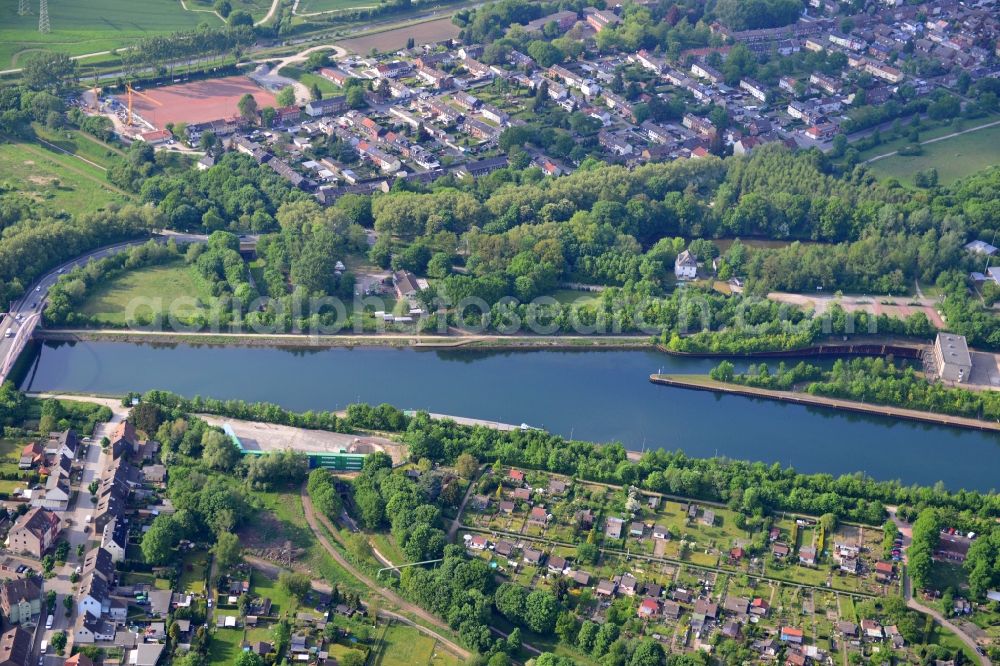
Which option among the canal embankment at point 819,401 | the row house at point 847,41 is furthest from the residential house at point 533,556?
the row house at point 847,41

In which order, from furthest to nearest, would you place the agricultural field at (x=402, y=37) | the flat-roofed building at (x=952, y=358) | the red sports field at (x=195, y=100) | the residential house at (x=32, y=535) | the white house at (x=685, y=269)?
1. the agricultural field at (x=402, y=37)
2. the red sports field at (x=195, y=100)
3. the white house at (x=685, y=269)
4. the flat-roofed building at (x=952, y=358)
5. the residential house at (x=32, y=535)

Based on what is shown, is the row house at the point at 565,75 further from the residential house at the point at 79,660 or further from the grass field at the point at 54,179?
the residential house at the point at 79,660

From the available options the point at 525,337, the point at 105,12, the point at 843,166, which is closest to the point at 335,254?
the point at 525,337

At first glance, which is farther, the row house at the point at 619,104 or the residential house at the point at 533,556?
the row house at the point at 619,104

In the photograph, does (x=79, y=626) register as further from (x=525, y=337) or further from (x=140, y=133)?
(x=140, y=133)

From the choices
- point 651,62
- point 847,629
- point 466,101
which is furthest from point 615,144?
point 847,629

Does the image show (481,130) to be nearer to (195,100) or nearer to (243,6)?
(195,100)
